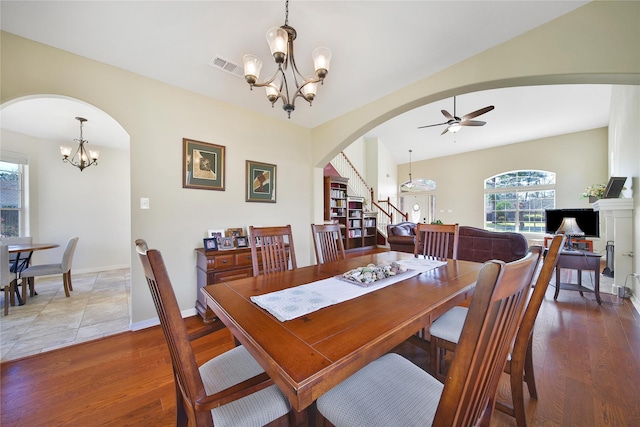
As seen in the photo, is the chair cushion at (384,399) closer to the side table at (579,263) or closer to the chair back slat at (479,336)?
the chair back slat at (479,336)

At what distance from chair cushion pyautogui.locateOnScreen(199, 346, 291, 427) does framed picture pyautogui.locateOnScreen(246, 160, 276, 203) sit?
2.36 m

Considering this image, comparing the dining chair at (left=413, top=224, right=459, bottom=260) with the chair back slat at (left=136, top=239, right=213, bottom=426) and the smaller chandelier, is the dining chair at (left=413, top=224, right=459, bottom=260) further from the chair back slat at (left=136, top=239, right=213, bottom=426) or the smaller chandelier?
the smaller chandelier

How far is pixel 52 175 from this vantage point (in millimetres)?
4293

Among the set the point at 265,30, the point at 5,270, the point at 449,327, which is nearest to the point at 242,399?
the point at 449,327

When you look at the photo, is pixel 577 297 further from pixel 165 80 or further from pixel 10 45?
pixel 10 45

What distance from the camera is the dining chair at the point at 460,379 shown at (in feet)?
1.64

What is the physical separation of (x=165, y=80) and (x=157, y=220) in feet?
5.08

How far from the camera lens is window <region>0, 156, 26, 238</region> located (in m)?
3.84

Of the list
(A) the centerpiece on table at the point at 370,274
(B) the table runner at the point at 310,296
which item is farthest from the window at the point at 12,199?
(A) the centerpiece on table at the point at 370,274

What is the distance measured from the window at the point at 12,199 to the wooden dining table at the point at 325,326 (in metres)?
5.28

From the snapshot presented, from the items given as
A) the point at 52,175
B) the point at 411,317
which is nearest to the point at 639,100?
the point at 411,317

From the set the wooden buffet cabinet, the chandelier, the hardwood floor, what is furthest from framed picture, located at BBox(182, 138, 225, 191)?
the hardwood floor

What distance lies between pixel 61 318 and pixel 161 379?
193cm

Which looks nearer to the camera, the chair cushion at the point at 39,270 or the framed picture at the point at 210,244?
the framed picture at the point at 210,244
